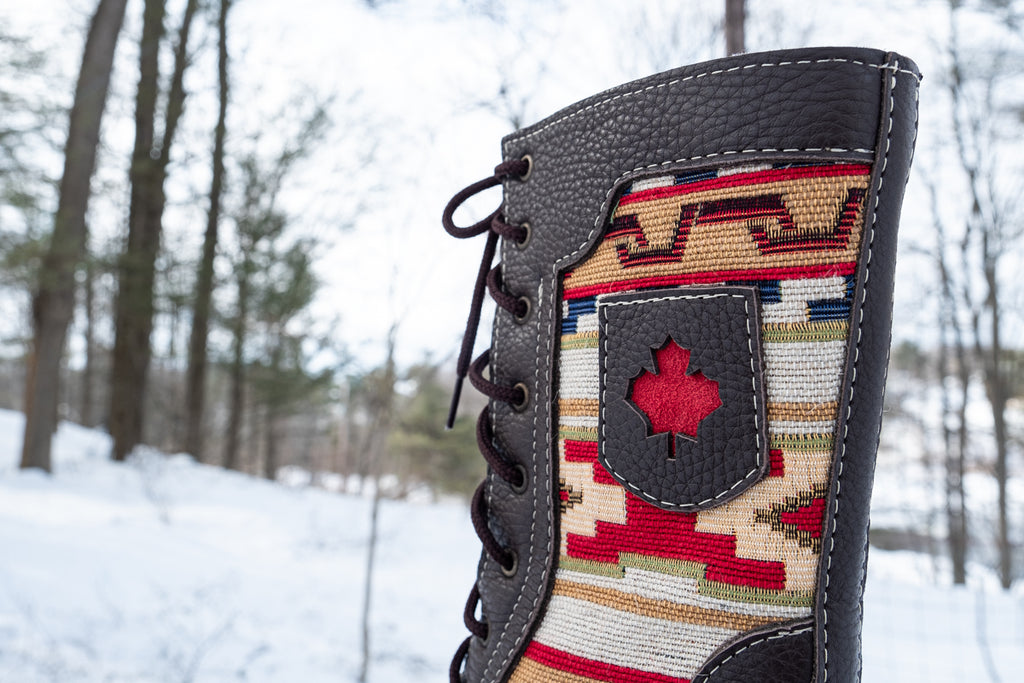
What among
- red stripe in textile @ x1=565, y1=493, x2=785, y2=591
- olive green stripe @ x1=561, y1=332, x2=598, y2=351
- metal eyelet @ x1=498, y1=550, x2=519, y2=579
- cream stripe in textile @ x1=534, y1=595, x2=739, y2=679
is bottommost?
cream stripe in textile @ x1=534, y1=595, x2=739, y2=679

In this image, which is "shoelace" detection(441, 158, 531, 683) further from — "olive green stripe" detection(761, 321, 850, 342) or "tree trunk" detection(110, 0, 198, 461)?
"tree trunk" detection(110, 0, 198, 461)

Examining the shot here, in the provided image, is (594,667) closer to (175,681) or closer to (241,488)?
(175,681)

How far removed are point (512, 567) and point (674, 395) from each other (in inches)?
11.2

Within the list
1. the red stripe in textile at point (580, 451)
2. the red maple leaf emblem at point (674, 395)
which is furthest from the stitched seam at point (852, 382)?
the red stripe in textile at point (580, 451)

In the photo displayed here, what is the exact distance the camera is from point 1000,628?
11.1ft

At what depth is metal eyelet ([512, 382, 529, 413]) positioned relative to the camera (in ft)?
2.61

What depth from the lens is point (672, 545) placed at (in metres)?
0.67

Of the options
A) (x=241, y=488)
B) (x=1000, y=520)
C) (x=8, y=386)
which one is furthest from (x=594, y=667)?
(x=8, y=386)

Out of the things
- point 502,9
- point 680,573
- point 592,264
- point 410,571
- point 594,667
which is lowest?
point 410,571

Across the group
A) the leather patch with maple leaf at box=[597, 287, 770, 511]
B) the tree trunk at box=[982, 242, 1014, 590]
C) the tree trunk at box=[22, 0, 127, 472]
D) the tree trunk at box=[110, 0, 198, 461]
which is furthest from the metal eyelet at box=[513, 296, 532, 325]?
the tree trunk at box=[110, 0, 198, 461]

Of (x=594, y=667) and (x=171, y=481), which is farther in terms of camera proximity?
(x=171, y=481)

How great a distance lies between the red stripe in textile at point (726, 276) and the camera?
2.04 ft

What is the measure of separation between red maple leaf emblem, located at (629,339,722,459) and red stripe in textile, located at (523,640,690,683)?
211mm

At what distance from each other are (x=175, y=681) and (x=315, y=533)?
11.1 feet
